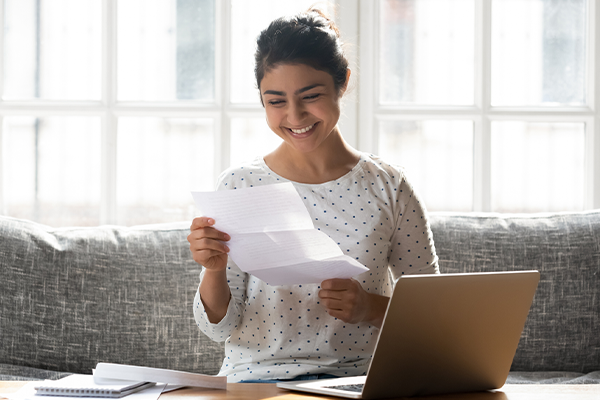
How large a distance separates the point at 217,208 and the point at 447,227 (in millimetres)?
944

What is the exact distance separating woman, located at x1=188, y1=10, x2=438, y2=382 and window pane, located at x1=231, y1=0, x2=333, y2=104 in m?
0.71

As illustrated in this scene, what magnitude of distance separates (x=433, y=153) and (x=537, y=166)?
37 centimetres

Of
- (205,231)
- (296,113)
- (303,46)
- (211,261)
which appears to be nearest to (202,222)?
(205,231)

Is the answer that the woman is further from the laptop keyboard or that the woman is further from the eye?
the laptop keyboard

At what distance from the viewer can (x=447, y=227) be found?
1671 mm

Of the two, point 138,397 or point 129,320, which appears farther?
point 129,320

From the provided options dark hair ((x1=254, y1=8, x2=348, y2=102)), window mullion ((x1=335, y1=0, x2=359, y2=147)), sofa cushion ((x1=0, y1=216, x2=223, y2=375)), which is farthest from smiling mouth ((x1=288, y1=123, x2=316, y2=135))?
window mullion ((x1=335, y1=0, x2=359, y2=147))

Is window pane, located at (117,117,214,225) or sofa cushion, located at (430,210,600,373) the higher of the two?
window pane, located at (117,117,214,225)

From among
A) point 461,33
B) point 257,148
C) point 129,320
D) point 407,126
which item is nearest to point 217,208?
point 129,320

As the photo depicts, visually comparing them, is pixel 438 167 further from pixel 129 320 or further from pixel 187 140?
pixel 129 320

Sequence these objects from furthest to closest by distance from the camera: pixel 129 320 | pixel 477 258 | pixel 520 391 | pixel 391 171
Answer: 1. pixel 477 258
2. pixel 129 320
3. pixel 391 171
4. pixel 520 391

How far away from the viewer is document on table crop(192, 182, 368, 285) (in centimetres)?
86

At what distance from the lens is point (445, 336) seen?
789 mm

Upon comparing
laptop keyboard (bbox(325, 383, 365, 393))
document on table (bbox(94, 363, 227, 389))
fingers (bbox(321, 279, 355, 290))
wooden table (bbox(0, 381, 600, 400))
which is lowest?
wooden table (bbox(0, 381, 600, 400))
